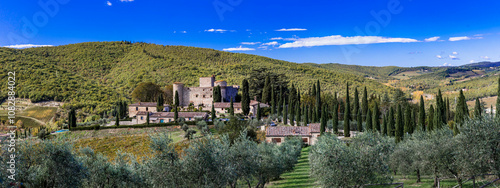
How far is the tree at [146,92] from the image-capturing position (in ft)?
213

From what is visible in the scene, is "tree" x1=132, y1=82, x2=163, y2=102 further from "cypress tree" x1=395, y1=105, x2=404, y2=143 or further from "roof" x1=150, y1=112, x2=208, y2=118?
"cypress tree" x1=395, y1=105, x2=404, y2=143

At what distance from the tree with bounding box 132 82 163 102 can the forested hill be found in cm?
782

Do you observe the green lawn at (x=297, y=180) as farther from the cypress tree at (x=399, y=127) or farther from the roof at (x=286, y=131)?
the cypress tree at (x=399, y=127)

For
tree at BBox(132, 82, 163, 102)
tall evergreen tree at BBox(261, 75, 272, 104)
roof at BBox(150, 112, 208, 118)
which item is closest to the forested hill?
tree at BBox(132, 82, 163, 102)

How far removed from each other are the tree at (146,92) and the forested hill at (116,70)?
782 centimetres

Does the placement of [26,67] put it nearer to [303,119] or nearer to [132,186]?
[303,119]

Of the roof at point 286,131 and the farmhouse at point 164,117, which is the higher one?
the farmhouse at point 164,117

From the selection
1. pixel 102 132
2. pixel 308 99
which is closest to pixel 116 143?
pixel 102 132

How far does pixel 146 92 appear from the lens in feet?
214

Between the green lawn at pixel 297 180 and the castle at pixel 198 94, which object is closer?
the green lawn at pixel 297 180

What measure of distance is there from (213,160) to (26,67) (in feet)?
315

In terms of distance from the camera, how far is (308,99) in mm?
55656

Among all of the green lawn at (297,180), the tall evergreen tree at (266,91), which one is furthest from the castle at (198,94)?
the green lawn at (297,180)

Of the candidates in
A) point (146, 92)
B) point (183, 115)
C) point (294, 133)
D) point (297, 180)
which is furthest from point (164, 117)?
point (297, 180)
